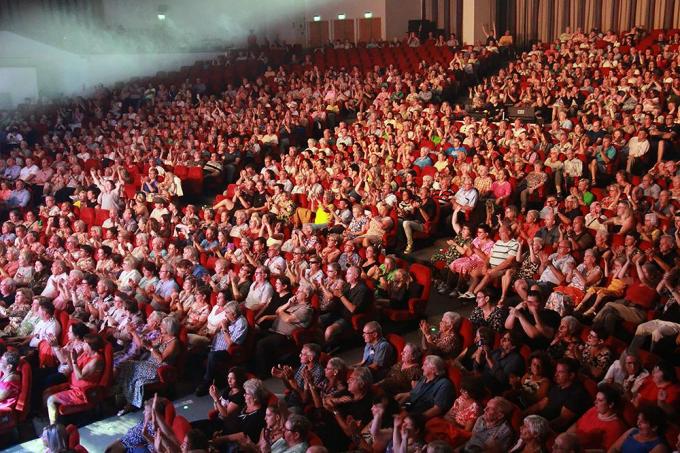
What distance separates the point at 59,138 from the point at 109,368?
9.22 meters

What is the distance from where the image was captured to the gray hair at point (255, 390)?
4107 mm

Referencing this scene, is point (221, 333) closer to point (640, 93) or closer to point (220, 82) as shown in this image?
point (640, 93)

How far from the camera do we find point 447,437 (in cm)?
377

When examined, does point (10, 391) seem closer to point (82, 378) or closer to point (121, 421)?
point (82, 378)

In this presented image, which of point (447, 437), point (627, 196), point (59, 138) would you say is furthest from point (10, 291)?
point (59, 138)

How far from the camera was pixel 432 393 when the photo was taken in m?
4.18

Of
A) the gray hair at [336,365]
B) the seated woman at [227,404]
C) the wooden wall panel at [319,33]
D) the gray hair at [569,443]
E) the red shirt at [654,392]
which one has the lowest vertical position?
the seated woman at [227,404]

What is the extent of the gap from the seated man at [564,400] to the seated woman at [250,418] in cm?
142

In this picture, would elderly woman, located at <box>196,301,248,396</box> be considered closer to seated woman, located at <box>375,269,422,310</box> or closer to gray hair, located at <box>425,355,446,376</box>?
seated woman, located at <box>375,269,422,310</box>

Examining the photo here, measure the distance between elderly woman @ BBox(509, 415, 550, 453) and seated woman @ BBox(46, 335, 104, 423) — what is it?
2.83 meters

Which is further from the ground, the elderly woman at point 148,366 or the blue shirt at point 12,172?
the blue shirt at point 12,172

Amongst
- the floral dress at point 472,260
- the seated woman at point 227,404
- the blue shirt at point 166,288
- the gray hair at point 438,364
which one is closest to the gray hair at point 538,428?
the gray hair at point 438,364

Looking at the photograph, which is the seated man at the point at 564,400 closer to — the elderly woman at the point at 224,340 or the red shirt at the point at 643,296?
the red shirt at the point at 643,296

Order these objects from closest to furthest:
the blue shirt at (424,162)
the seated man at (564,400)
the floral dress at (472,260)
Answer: the seated man at (564,400)
the floral dress at (472,260)
the blue shirt at (424,162)
